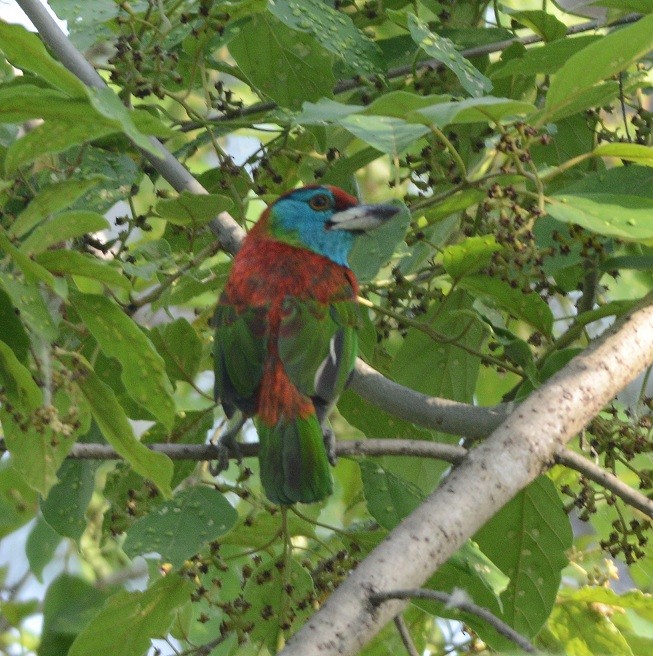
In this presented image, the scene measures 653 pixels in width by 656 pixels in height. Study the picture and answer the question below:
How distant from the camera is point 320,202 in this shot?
343 cm

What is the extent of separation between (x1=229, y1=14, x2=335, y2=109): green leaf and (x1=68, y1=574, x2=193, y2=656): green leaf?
128cm

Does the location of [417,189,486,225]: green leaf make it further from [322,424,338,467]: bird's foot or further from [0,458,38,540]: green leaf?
[0,458,38,540]: green leaf

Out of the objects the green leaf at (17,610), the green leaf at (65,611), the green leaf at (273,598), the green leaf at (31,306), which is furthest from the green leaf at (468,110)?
the green leaf at (17,610)

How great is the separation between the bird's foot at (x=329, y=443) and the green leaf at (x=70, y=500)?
589 mm

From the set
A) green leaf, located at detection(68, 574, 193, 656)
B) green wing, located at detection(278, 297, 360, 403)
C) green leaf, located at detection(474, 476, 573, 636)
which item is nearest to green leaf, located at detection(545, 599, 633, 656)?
green leaf, located at detection(474, 476, 573, 636)

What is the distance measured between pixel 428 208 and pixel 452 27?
701mm

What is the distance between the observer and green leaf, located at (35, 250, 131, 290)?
207 centimetres

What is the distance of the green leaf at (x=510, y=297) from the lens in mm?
2734

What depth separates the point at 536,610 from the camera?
2.70 meters

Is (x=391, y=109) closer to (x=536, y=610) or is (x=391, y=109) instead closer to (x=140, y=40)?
(x=140, y=40)

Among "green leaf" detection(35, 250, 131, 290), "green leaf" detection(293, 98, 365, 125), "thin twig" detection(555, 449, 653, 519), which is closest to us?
"green leaf" detection(35, 250, 131, 290)

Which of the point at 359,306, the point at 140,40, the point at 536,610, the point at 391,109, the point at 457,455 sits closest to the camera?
the point at 391,109

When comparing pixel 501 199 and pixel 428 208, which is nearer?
pixel 501 199

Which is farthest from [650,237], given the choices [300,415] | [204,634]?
[204,634]
